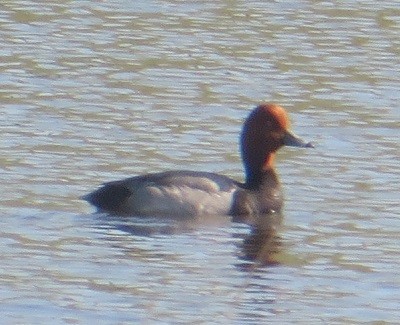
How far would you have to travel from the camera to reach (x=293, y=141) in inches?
580

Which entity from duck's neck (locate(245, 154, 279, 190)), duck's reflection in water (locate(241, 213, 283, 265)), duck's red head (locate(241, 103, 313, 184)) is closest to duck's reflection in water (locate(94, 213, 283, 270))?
duck's reflection in water (locate(241, 213, 283, 265))

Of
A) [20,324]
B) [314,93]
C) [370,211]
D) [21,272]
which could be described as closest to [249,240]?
[370,211]

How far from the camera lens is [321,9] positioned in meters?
21.6

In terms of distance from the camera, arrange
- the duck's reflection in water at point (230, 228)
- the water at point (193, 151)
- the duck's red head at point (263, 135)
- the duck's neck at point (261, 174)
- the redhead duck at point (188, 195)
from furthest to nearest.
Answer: the duck's red head at point (263, 135)
the duck's neck at point (261, 174)
the redhead duck at point (188, 195)
the duck's reflection in water at point (230, 228)
the water at point (193, 151)

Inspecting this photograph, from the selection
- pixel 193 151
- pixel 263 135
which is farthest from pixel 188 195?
pixel 193 151

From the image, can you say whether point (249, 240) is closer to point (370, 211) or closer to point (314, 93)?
point (370, 211)

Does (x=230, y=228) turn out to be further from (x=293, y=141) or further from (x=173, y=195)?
(x=293, y=141)

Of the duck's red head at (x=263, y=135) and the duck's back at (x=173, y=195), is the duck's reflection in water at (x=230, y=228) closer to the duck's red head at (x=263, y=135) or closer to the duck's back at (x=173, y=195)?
the duck's back at (x=173, y=195)

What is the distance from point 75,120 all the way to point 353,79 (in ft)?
11.0

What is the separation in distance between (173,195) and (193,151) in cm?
159

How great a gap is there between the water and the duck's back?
0.93ft

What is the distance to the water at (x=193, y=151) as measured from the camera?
11.3 m

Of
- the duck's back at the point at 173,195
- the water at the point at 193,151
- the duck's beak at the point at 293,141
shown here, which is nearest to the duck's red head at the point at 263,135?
the duck's beak at the point at 293,141

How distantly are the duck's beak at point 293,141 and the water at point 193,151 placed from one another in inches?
13.1
